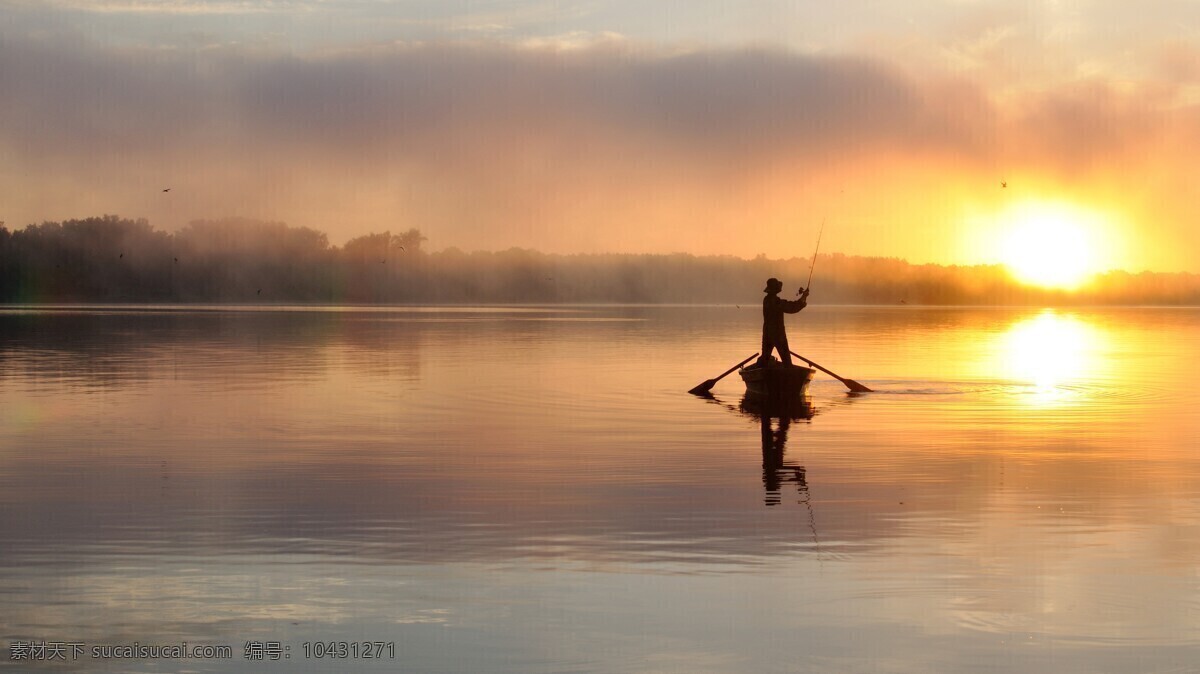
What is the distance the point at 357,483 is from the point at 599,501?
382 cm

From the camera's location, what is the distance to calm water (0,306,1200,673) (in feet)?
37.3

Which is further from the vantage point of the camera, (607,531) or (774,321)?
(774,321)

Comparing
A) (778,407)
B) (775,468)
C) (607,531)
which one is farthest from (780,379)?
(607,531)

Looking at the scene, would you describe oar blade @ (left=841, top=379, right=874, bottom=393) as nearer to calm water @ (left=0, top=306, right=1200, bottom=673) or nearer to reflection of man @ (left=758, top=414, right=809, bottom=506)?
calm water @ (left=0, top=306, right=1200, bottom=673)

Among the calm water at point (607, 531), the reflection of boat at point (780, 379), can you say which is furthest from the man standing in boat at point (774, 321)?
the calm water at point (607, 531)

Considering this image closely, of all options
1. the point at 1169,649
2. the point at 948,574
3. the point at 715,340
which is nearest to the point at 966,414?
the point at 948,574

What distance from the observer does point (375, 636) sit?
11359 mm

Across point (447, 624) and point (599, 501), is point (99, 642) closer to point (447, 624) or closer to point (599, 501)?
point (447, 624)

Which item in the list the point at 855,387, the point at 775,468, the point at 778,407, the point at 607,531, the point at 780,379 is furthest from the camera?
the point at 855,387

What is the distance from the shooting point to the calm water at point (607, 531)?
11.4 meters

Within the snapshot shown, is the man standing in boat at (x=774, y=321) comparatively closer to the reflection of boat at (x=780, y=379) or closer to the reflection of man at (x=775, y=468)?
the reflection of boat at (x=780, y=379)

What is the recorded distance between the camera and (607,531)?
16.0 meters

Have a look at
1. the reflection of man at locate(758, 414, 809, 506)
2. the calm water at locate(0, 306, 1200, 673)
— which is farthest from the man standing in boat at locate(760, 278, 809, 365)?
the reflection of man at locate(758, 414, 809, 506)

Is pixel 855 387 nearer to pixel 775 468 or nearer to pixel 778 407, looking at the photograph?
pixel 778 407
